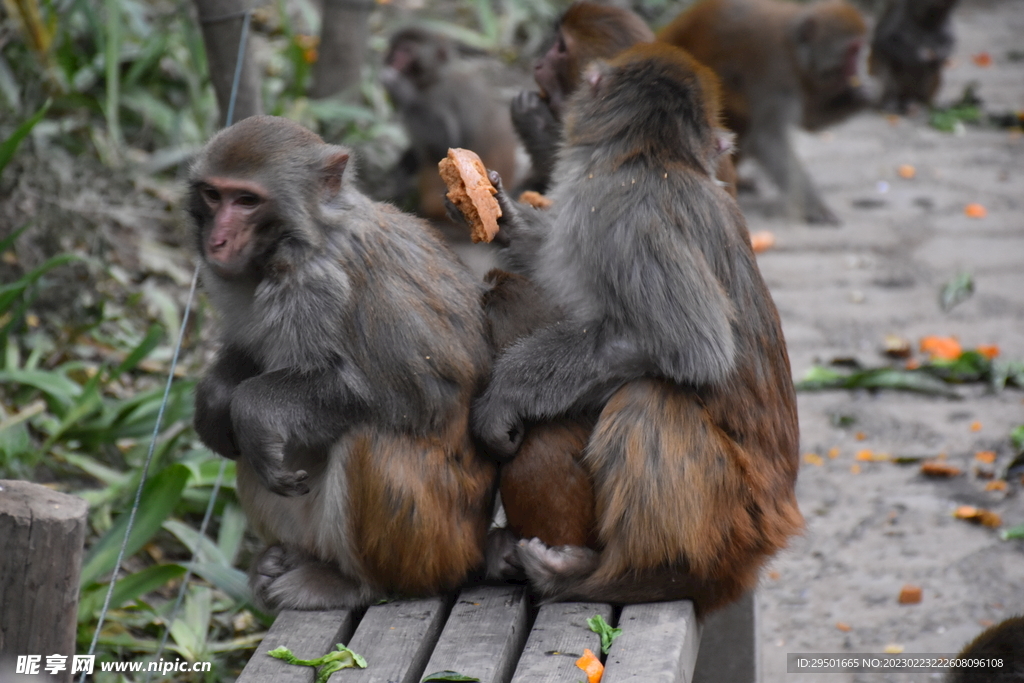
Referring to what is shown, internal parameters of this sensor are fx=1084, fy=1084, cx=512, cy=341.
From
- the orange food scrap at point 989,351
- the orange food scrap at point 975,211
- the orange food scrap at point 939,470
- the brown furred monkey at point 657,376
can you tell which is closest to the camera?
the brown furred monkey at point 657,376

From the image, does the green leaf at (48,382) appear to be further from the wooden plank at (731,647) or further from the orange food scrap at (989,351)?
the orange food scrap at (989,351)

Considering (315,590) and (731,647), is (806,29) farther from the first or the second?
(315,590)

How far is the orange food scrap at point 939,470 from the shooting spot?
5113 millimetres

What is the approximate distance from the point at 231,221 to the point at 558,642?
153 centimetres

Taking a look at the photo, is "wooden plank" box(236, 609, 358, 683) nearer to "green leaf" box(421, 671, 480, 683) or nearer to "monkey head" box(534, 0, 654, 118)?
"green leaf" box(421, 671, 480, 683)

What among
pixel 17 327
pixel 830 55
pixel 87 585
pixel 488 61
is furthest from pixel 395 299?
pixel 488 61

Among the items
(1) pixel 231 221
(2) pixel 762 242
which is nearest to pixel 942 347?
(2) pixel 762 242

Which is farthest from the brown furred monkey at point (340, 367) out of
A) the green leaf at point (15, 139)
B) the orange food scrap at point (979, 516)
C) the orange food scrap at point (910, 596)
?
the orange food scrap at point (979, 516)

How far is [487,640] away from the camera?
3.15 metres

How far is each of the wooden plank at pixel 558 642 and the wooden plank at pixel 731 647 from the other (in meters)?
0.80

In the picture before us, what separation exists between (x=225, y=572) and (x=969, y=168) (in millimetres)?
7531

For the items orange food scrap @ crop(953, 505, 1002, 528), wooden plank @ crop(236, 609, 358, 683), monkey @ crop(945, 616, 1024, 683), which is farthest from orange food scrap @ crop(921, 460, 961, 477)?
wooden plank @ crop(236, 609, 358, 683)

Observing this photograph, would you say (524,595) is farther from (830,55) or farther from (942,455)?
(830,55)

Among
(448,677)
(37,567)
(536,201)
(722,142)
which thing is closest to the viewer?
(37,567)
